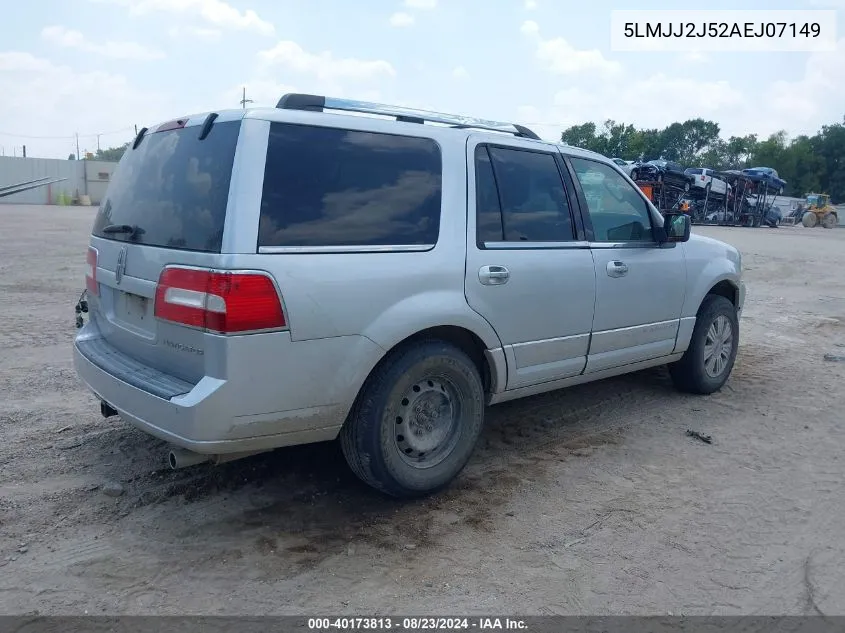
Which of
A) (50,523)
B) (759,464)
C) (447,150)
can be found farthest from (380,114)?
(759,464)

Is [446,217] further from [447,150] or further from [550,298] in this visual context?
[550,298]

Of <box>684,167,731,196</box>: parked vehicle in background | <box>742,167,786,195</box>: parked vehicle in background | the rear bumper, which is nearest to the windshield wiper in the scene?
the rear bumper

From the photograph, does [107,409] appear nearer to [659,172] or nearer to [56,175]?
[659,172]

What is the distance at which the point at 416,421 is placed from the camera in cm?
382

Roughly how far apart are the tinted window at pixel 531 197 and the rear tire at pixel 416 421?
2.98 ft

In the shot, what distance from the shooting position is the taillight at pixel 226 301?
302cm

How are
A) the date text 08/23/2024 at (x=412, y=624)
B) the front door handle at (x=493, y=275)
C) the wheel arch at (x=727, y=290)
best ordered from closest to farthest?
the date text 08/23/2024 at (x=412, y=624) → the front door handle at (x=493, y=275) → the wheel arch at (x=727, y=290)

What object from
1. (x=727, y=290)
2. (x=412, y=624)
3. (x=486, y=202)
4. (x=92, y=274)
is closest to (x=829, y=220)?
(x=727, y=290)

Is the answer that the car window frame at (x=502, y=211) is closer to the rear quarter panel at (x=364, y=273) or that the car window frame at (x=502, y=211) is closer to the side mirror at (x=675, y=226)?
the rear quarter panel at (x=364, y=273)

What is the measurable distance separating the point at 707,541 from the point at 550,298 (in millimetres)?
1573

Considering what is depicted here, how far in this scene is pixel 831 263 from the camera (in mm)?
18391

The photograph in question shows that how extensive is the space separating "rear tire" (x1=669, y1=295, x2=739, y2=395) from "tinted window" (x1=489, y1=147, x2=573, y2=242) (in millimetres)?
1853

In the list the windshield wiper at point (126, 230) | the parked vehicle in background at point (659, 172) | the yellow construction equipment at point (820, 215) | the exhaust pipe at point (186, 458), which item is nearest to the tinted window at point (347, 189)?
the windshield wiper at point (126, 230)

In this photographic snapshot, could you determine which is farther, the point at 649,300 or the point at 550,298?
the point at 649,300
